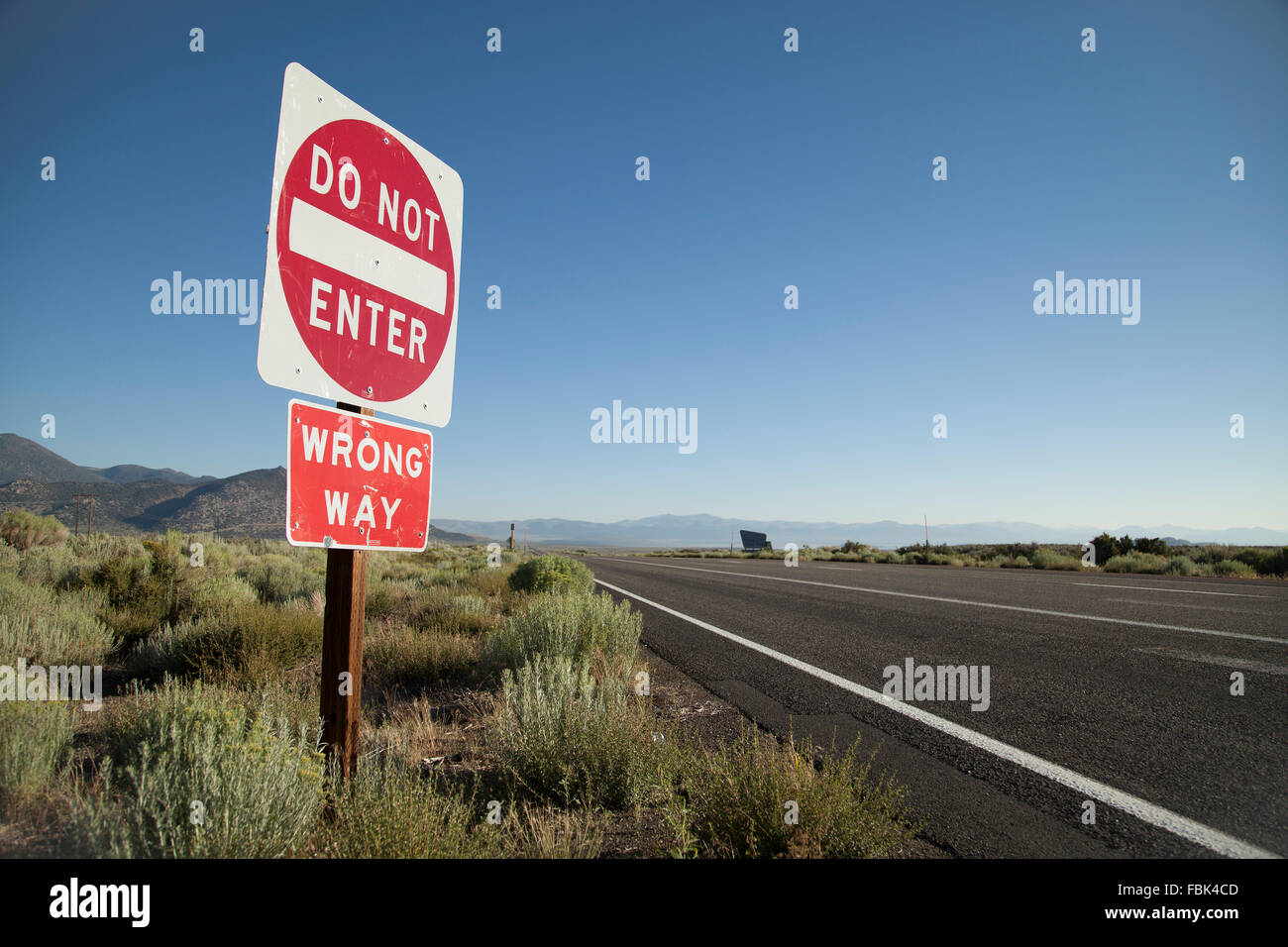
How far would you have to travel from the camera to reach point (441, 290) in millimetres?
2668

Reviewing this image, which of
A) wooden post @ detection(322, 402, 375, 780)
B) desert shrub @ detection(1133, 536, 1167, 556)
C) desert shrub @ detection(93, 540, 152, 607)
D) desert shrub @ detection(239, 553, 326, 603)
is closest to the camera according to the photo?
wooden post @ detection(322, 402, 375, 780)

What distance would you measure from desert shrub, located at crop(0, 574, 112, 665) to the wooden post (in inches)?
168

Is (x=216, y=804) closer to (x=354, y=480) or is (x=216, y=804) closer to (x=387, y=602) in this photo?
(x=354, y=480)

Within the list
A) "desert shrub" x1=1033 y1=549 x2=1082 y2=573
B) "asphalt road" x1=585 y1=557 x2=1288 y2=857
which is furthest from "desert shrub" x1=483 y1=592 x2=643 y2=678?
"desert shrub" x1=1033 y1=549 x2=1082 y2=573

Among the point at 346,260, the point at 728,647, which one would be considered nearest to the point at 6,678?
the point at 346,260

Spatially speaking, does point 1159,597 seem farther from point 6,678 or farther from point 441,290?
point 6,678

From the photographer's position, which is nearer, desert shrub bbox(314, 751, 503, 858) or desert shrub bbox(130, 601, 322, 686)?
desert shrub bbox(314, 751, 503, 858)

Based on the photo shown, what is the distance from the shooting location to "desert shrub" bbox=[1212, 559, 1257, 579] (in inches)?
688

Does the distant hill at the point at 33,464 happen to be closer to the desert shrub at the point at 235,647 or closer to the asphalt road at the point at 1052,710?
the desert shrub at the point at 235,647

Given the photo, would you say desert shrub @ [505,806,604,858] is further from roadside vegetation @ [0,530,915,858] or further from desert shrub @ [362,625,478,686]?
desert shrub @ [362,625,478,686]

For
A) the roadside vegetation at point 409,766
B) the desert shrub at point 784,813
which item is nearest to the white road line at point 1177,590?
the roadside vegetation at point 409,766

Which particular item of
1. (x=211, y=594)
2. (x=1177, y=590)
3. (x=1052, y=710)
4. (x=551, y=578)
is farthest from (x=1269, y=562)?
(x=211, y=594)
